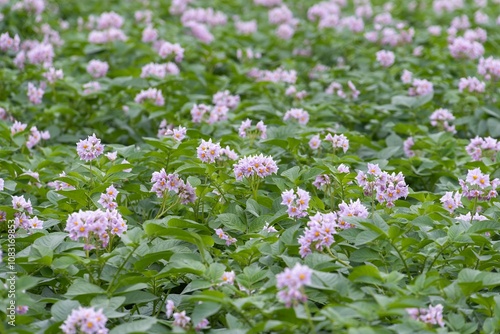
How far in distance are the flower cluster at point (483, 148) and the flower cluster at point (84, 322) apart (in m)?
2.44

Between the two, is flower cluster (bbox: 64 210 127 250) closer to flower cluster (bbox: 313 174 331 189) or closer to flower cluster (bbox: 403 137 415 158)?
flower cluster (bbox: 313 174 331 189)

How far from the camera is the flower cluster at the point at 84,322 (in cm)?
235

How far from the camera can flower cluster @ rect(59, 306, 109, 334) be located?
92.6 inches

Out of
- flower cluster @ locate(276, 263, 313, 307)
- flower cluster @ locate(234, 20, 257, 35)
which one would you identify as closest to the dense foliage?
flower cluster @ locate(276, 263, 313, 307)

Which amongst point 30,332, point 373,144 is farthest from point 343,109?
point 30,332

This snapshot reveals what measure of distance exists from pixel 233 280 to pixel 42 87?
301 cm

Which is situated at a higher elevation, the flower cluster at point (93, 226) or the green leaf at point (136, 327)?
the flower cluster at point (93, 226)

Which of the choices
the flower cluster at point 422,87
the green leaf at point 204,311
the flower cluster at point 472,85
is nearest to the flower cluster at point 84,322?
the green leaf at point 204,311

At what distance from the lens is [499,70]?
5.10 m

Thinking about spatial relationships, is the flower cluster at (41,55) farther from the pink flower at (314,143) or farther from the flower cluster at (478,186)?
the flower cluster at (478,186)

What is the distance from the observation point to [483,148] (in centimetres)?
404

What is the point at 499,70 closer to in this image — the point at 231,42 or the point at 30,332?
the point at 231,42

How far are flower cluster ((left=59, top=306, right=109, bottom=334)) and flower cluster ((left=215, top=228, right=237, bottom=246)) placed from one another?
33.6 inches

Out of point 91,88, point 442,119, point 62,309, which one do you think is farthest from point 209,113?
point 62,309
